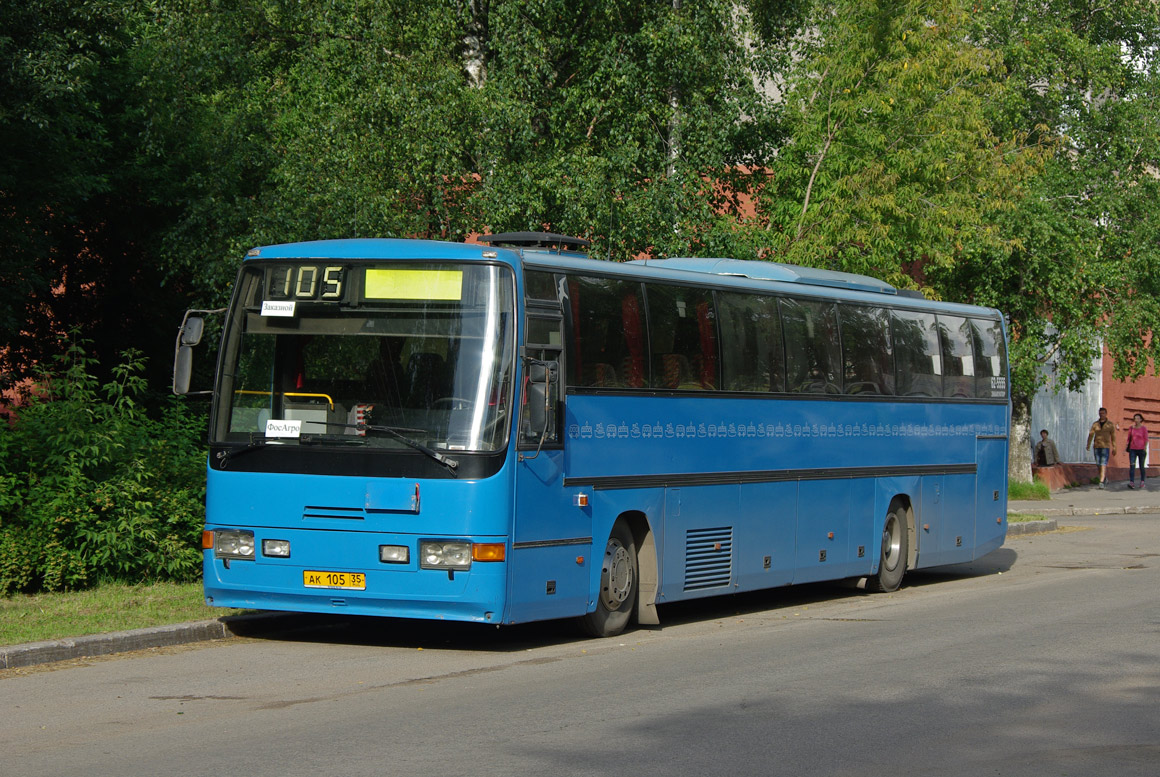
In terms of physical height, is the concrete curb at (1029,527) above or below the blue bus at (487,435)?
below

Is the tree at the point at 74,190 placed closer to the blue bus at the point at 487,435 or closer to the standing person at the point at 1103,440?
the blue bus at the point at 487,435

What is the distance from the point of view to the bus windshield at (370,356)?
11039 millimetres

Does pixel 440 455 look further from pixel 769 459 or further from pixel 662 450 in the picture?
pixel 769 459

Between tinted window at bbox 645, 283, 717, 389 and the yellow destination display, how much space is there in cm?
225

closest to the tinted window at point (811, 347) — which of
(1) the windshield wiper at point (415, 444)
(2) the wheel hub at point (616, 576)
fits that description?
(2) the wheel hub at point (616, 576)

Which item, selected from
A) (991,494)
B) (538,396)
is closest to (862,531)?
(991,494)

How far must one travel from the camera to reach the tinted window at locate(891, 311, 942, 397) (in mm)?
17000

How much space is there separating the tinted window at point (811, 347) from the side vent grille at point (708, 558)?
1871mm

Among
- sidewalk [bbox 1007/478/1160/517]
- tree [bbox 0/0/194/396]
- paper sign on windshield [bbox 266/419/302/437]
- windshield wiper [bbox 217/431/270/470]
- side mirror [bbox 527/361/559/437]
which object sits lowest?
sidewalk [bbox 1007/478/1160/517]

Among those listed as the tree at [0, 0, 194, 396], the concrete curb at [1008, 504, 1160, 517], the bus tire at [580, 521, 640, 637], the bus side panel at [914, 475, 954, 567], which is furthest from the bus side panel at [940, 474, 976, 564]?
the tree at [0, 0, 194, 396]

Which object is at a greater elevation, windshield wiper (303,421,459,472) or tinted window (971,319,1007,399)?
tinted window (971,319,1007,399)

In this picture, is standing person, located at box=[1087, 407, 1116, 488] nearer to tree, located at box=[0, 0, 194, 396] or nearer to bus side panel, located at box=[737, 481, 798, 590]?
tree, located at box=[0, 0, 194, 396]

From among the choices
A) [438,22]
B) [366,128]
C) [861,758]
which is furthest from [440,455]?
[438,22]

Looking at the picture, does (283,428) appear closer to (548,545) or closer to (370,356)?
(370,356)
